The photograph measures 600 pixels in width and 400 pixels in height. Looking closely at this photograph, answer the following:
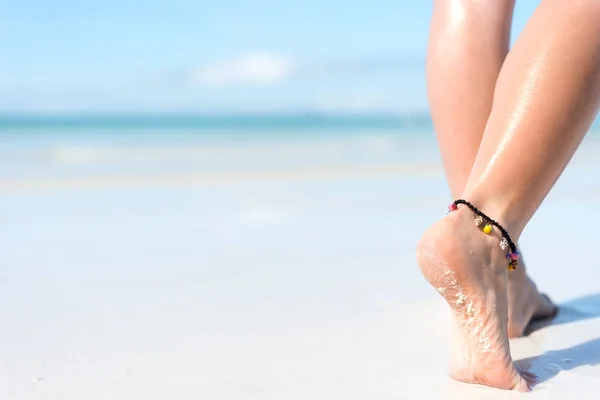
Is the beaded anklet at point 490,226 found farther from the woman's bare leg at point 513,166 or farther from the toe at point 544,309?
the toe at point 544,309

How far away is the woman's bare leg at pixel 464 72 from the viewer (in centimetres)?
113

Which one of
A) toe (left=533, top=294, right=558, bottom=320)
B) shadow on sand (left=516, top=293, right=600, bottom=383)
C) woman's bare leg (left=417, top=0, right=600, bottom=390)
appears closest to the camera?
woman's bare leg (left=417, top=0, right=600, bottom=390)

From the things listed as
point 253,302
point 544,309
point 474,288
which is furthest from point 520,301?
point 253,302

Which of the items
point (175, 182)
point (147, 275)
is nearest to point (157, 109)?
point (175, 182)

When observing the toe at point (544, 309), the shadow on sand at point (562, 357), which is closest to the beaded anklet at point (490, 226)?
the shadow on sand at point (562, 357)

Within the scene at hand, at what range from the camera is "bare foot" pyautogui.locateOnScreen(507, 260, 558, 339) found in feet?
3.91

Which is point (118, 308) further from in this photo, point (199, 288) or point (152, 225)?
point (152, 225)

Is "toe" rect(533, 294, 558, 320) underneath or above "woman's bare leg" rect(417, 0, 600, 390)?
underneath

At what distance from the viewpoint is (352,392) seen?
0.94m

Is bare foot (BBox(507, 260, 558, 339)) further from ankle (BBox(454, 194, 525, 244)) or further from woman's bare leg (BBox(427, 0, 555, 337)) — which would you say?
ankle (BBox(454, 194, 525, 244))

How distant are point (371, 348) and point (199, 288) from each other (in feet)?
1.65

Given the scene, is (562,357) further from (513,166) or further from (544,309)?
(513,166)

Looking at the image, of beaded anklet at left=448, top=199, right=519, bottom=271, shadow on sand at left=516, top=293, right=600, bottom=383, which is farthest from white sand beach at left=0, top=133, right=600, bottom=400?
beaded anklet at left=448, top=199, right=519, bottom=271

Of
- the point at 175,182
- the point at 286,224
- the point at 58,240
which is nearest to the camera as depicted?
the point at 58,240
